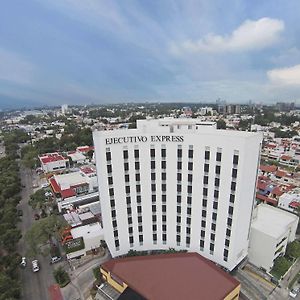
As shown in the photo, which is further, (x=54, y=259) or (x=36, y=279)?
(x=54, y=259)

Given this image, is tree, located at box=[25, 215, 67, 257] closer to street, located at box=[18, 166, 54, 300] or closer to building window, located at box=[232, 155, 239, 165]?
street, located at box=[18, 166, 54, 300]

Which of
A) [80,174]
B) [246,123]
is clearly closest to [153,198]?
[80,174]

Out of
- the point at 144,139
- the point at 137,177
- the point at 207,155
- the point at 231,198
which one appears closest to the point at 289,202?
the point at 231,198

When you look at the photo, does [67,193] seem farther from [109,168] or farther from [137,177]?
[137,177]

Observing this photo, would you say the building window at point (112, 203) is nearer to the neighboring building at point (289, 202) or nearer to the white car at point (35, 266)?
the white car at point (35, 266)

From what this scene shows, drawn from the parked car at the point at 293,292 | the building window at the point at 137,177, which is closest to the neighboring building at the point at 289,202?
the parked car at the point at 293,292

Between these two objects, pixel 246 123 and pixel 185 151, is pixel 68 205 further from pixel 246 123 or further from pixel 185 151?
Result: pixel 246 123
